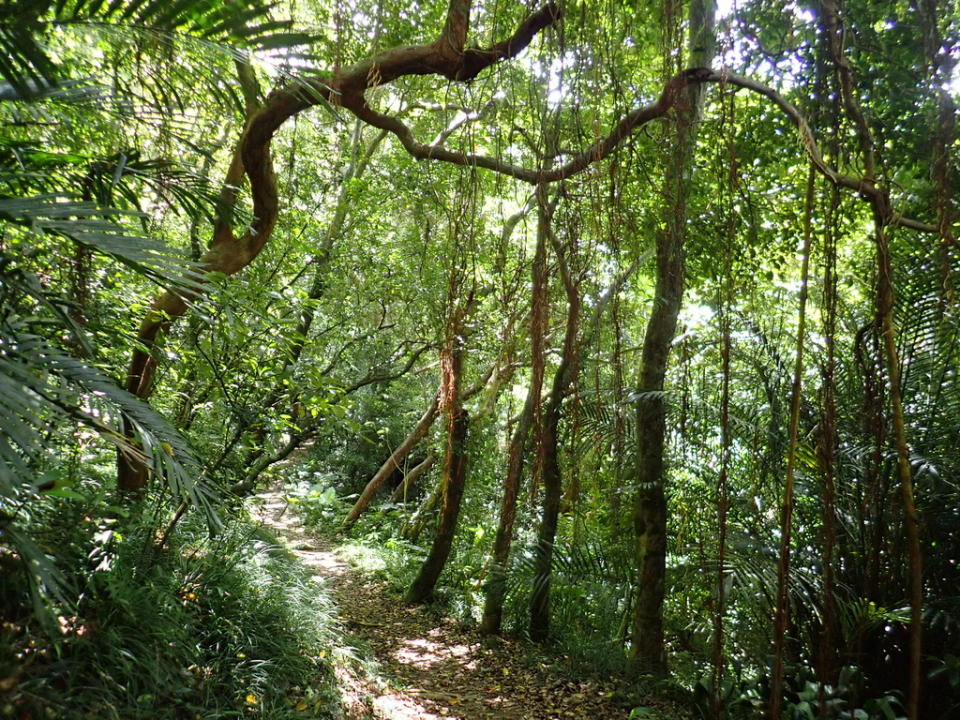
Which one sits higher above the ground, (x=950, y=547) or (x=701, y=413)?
(x=701, y=413)

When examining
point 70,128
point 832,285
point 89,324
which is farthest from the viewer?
point 70,128

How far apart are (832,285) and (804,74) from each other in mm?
1475

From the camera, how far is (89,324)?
248cm

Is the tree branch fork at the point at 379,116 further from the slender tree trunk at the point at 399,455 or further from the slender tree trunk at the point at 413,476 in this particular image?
the slender tree trunk at the point at 413,476

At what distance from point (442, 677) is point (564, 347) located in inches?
97.7

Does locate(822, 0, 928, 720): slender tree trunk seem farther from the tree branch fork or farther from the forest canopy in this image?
the tree branch fork

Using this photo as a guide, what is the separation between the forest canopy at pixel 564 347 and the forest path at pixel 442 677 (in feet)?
0.75

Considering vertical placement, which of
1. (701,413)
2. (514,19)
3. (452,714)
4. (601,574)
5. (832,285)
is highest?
(514,19)

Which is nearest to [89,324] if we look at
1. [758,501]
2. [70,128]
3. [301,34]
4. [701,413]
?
[70,128]

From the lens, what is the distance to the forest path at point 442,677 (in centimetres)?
388

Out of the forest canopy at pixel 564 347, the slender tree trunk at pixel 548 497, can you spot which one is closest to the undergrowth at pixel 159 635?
the forest canopy at pixel 564 347

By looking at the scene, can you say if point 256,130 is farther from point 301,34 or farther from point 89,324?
point 301,34

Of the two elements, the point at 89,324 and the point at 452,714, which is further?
the point at 452,714

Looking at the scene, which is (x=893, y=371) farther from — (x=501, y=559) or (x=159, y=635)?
(x=501, y=559)
